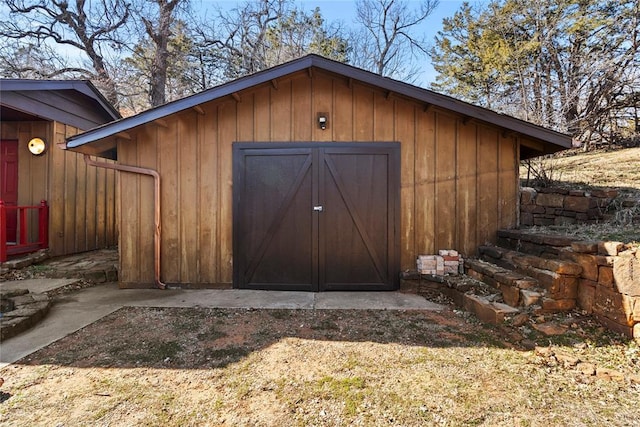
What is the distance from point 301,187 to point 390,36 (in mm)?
11225

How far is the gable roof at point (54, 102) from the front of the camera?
4434 millimetres

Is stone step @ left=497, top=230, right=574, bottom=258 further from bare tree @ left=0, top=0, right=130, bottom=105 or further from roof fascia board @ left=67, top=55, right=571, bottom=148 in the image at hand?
bare tree @ left=0, top=0, right=130, bottom=105

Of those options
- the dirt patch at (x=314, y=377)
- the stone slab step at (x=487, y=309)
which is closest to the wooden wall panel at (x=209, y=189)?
the dirt patch at (x=314, y=377)

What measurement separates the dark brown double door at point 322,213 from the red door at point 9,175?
163 inches

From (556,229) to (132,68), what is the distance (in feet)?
42.1

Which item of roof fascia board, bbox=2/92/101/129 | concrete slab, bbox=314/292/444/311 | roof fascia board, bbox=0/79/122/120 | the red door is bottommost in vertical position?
concrete slab, bbox=314/292/444/311

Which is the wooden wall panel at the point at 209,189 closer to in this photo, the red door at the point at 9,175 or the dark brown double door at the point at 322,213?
the dark brown double door at the point at 322,213

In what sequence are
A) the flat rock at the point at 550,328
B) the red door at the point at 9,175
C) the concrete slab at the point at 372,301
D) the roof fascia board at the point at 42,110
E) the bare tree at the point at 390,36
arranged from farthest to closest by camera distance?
the bare tree at the point at 390,36 < the red door at the point at 9,175 < the roof fascia board at the point at 42,110 < the concrete slab at the point at 372,301 < the flat rock at the point at 550,328

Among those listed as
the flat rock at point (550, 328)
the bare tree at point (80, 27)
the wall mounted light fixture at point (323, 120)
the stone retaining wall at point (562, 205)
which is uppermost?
the bare tree at point (80, 27)

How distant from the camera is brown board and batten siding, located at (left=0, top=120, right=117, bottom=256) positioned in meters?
5.29

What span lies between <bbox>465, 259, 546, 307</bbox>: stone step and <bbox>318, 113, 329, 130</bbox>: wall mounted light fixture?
258 centimetres

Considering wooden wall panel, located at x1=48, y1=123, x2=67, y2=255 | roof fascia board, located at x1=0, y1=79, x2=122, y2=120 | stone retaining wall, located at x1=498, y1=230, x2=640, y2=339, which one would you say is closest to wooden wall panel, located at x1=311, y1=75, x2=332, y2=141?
stone retaining wall, located at x1=498, y1=230, x2=640, y2=339

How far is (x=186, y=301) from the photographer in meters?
3.78

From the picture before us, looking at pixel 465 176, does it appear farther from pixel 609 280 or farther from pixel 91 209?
pixel 91 209
